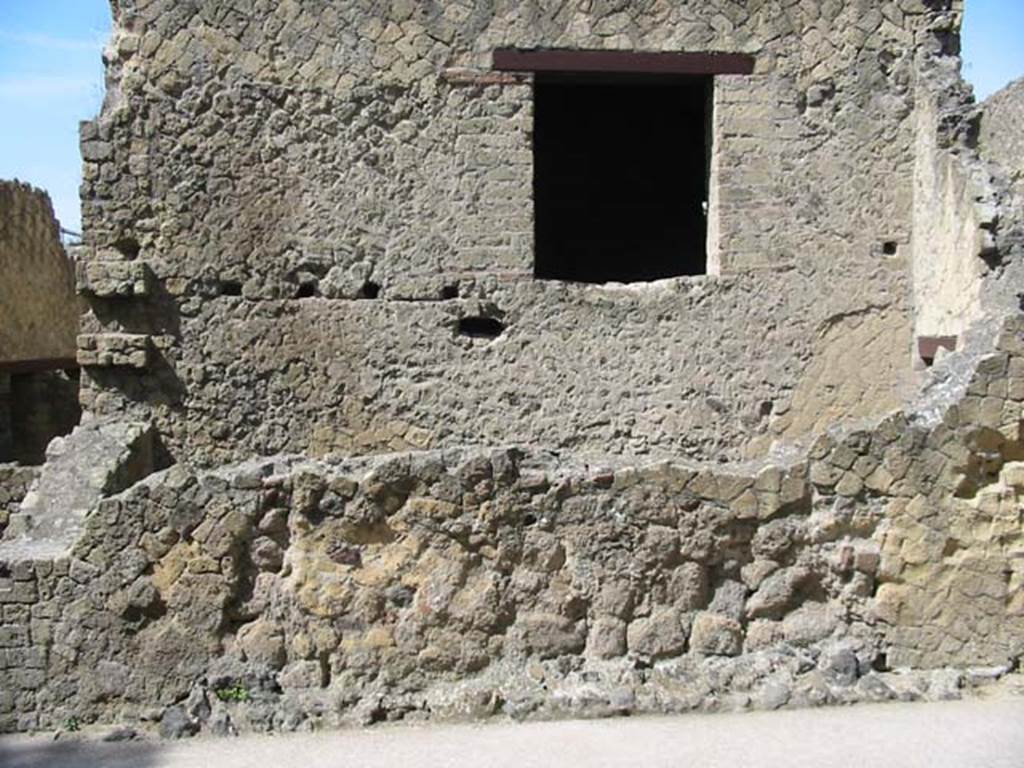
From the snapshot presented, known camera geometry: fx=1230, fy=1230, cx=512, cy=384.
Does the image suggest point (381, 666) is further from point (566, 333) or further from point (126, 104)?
point (126, 104)

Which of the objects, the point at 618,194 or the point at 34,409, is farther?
the point at 34,409

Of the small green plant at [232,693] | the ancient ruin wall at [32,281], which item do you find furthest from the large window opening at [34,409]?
the small green plant at [232,693]

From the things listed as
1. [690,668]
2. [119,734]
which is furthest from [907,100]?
[119,734]

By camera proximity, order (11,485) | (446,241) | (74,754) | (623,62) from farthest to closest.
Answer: (11,485) → (623,62) → (446,241) → (74,754)

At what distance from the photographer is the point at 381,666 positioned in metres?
5.66

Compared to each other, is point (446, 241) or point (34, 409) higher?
point (446, 241)

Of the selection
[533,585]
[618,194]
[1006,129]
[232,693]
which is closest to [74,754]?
[232,693]

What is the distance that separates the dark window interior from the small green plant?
7682mm

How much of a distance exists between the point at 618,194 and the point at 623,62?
436 centimetres

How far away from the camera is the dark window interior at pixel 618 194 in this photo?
12.5 meters

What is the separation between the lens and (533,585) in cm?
572

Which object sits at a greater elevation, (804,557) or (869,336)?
(869,336)

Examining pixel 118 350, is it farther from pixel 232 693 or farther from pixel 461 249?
pixel 232 693

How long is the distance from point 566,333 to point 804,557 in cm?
306
